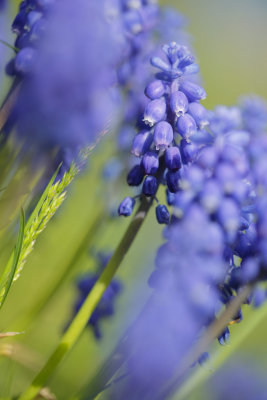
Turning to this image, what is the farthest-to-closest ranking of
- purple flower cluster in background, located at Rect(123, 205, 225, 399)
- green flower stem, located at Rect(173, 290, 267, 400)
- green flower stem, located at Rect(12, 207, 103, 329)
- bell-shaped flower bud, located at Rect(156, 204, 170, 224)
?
green flower stem, located at Rect(12, 207, 103, 329)
bell-shaped flower bud, located at Rect(156, 204, 170, 224)
green flower stem, located at Rect(173, 290, 267, 400)
purple flower cluster in background, located at Rect(123, 205, 225, 399)

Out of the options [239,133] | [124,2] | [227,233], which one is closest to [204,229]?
[227,233]

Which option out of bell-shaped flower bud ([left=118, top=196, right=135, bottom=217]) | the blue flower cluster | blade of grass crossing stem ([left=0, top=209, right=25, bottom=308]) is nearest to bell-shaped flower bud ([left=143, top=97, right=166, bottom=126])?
bell-shaped flower bud ([left=118, top=196, right=135, bottom=217])

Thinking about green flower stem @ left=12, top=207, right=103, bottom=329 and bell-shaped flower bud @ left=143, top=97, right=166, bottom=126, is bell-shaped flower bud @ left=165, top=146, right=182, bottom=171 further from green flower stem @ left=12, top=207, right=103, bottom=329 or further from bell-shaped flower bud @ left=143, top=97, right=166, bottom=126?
green flower stem @ left=12, top=207, right=103, bottom=329

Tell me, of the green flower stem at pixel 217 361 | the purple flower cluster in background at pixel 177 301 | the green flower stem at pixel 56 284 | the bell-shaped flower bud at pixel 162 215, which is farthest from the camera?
the green flower stem at pixel 56 284

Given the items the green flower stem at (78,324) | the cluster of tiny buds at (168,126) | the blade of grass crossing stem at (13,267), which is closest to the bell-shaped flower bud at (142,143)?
the cluster of tiny buds at (168,126)

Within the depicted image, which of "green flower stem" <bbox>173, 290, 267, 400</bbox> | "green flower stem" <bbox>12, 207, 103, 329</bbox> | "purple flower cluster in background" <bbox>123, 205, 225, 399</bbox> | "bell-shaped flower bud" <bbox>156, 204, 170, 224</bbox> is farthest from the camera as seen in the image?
"green flower stem" <bbox>12, 207, 103, 329</bbox>

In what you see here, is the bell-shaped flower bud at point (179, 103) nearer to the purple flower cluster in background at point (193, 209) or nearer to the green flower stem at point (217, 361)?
the purple flower cluster in background at point (193, 209)

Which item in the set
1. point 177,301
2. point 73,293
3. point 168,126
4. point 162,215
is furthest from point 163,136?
point 73,293

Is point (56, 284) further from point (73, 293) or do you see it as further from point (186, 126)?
point (186, 126)
